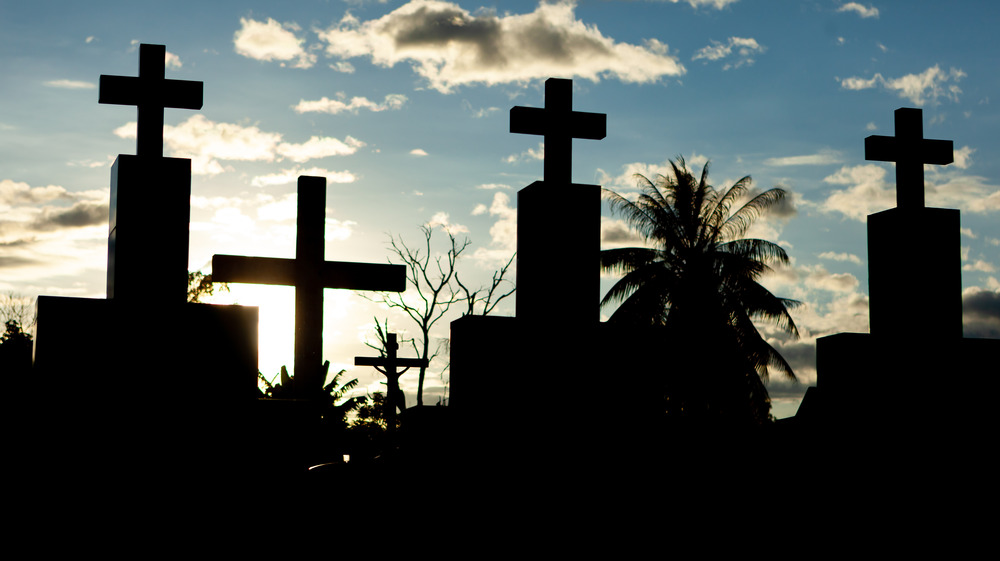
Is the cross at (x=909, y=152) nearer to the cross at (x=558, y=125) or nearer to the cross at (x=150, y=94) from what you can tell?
the cross at (x=558, y=125)

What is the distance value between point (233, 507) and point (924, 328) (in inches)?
184

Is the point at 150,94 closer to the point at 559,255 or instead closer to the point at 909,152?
the point at 559,255

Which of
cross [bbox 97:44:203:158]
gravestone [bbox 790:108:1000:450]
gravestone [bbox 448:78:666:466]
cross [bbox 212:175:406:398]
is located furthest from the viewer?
cross [bbox 212:175:406:398]

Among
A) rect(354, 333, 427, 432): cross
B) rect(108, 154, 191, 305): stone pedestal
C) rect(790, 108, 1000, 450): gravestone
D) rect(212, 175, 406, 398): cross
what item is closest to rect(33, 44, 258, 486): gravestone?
rect(108, 154, 191, 305): stone pedestal

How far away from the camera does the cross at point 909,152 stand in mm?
7107

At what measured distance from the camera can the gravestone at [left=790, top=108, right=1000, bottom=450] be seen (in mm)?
6098

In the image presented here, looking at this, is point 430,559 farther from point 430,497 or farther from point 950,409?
point 950,409

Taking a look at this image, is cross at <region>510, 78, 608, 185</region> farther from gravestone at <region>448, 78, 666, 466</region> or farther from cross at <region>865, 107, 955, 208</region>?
cross at <region>865, 107, 955, 208</region>

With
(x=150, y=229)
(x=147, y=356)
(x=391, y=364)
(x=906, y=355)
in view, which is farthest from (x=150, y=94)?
(x=391, y=364)

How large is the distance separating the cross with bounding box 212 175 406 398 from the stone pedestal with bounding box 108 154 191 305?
190 cm

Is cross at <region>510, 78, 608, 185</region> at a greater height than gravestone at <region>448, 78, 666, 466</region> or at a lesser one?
greater

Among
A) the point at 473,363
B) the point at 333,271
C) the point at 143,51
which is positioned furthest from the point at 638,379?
the point at 143,51

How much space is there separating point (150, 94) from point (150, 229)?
101 cm

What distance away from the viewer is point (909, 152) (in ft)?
23.6
